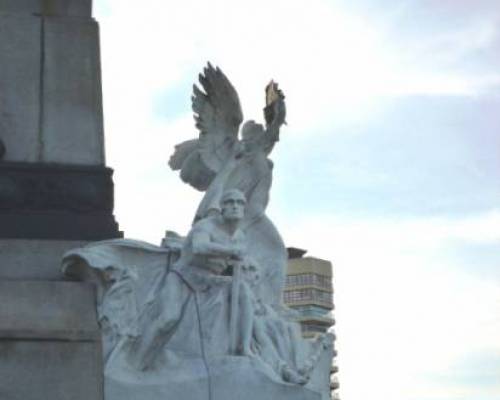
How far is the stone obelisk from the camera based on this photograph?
7.20 m

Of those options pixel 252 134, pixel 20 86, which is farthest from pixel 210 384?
pixel 252 134

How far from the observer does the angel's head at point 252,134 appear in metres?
13.5

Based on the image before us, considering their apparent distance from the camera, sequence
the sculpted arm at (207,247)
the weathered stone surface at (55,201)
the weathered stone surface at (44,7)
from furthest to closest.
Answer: the sculpted arm at (207,247)
the weathered stone surface at (44,7)
the weathered stone surface at (55,201)

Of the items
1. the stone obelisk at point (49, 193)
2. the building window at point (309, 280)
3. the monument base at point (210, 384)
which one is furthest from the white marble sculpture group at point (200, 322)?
the building window at point (309, 280)

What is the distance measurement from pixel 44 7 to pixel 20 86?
2.53 ft

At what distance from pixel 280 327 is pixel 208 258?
1637mm

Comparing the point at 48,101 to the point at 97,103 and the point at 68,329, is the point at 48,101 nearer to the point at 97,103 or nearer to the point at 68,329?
the point at 97,103

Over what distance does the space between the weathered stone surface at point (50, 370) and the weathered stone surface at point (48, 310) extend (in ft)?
0.20

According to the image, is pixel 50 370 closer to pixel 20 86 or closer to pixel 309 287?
pixel 20 86

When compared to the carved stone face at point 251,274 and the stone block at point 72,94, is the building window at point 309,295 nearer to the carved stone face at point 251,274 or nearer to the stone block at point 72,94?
the carved stone face at point 251,274

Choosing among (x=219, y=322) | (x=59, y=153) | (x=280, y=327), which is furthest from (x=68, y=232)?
(x=280, y=327)

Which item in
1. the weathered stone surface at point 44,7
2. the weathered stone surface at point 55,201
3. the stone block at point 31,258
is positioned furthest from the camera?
the weathered stone surface at point 44,7

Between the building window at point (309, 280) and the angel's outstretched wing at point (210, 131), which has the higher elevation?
the building window at point (309, 280)

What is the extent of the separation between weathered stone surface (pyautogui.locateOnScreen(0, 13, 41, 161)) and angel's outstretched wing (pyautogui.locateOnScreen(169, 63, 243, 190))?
11.5 feet
